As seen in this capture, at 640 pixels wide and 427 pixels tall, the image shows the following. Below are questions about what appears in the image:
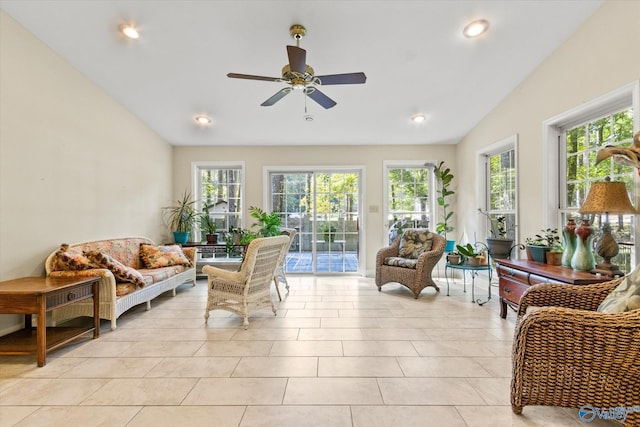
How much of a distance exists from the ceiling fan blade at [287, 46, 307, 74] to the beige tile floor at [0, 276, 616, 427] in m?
2.35

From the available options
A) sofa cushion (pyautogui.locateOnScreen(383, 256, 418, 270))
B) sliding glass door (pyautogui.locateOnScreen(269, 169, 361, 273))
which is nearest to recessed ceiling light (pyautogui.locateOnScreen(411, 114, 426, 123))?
sliding glass door (pyautogui.locateOnScreen(269, 169, 361, 273))

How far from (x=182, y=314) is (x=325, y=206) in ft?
10.1

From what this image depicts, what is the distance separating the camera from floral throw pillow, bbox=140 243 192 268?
4305 mm

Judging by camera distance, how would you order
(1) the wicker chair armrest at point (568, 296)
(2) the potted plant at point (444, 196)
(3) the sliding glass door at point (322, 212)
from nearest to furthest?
(1) the wicker chair armrest at point (568, 296)
(2) the potted plant at point (444, 196)
(3) the sliding glass door at point (322, 212)

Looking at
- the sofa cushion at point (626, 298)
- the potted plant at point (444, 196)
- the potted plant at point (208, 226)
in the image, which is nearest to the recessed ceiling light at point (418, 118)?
the potted plant at point (444, 196)

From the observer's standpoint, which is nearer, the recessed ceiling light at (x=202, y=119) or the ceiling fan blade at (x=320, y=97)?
the ceiling fan blade at (x=320, y=97)

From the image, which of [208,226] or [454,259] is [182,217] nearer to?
[208,226]

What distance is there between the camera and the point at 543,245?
3.23 metres

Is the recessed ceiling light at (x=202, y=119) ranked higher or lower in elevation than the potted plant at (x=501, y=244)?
higher

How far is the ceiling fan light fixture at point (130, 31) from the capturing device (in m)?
2.87

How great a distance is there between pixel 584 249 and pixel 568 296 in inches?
36.1

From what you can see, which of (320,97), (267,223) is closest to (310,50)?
(320,97)

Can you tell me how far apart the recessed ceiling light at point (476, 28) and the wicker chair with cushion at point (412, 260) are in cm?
264

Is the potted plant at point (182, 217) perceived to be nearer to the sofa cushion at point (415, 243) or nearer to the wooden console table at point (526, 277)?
the sofa cushion at point (415, 243)
